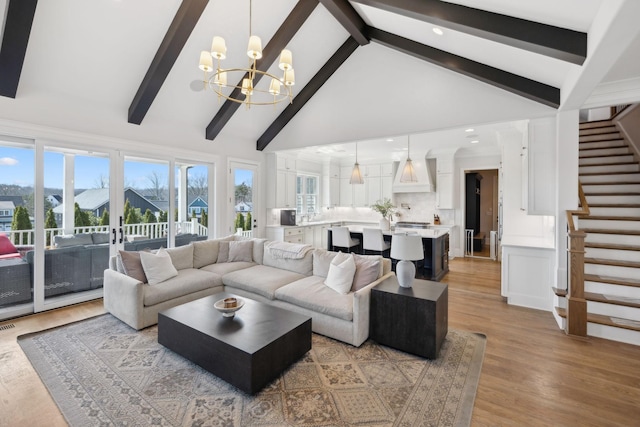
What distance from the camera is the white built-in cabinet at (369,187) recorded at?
27.2 ft

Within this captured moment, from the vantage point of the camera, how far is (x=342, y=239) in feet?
18.7

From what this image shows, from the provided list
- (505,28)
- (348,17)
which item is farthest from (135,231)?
(505,28)

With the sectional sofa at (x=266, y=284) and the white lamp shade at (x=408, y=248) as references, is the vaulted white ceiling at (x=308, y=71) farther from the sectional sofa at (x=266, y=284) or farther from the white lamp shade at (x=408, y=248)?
the sectional sofa at (x=266, y=284)

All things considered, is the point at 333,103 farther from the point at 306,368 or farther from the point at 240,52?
the point at 306,368

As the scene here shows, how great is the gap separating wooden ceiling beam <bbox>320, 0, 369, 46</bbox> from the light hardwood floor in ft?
13.7

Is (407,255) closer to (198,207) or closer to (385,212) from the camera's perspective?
(385,212)

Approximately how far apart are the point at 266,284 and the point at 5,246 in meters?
3.22

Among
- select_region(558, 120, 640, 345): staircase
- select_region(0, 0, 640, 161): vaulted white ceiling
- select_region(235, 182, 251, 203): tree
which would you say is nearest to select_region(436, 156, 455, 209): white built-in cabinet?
select_region(558, 120, 640, 345): staircase

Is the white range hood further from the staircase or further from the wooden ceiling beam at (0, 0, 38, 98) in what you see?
the wooden ceiling beam at (0, 0, 38, 98)

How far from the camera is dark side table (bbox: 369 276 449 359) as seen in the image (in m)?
2.61

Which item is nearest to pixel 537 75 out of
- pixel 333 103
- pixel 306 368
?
pixel 333 103

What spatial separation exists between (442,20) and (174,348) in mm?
4008

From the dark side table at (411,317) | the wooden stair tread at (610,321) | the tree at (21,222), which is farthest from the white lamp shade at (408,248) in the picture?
the tree at (21,222)

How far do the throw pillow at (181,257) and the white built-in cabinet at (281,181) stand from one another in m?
2.78
